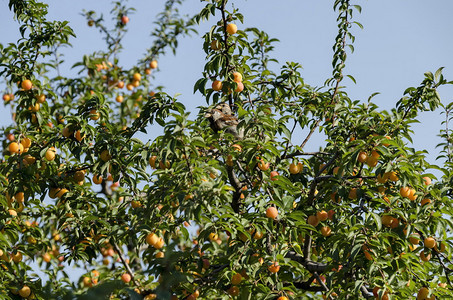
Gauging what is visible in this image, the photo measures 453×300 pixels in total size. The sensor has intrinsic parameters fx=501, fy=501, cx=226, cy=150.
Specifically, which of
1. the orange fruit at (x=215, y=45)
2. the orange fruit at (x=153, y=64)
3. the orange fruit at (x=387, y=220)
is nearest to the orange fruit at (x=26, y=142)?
the orange fruit at (x=215, y=45)

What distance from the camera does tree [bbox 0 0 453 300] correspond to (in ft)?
9.78

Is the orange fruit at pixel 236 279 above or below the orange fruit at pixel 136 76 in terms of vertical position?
below

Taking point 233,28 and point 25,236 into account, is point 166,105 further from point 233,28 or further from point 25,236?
point 25,236

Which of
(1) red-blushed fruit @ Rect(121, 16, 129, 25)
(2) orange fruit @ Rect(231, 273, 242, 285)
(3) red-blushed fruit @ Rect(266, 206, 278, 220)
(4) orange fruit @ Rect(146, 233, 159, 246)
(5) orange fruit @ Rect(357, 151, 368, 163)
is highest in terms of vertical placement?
(1) red-blushed fruit @ Rect(121, 16, 129, 25)

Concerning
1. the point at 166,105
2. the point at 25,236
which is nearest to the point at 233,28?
the point at 166,105

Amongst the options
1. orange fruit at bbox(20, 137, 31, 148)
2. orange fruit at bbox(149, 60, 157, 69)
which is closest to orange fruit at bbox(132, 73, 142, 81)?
orange fruit at bbox(149, 60, 157, 69)

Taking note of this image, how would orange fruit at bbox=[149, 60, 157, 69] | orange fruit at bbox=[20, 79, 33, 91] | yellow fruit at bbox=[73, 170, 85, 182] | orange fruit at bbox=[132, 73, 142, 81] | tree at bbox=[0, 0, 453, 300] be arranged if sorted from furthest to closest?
orange fruit at bbox=[149, 60, 157, 69] → orange fruit at bbox=[132, 73, 142, 81] → orange fruit at bbox=[20, 79, 33, 91] → yellow fruit at bbox=[73, 170, 85, 182] → tree at bbox=[0, 0, 453, 300]

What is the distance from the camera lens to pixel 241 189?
376 centimetres

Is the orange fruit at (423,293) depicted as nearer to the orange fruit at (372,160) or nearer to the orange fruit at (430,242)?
the orange fruit at (430,242)

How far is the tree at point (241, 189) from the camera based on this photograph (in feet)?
9.78

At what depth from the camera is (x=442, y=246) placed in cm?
317

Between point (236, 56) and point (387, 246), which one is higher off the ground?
point (236, 56)

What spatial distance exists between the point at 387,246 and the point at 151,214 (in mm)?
1503

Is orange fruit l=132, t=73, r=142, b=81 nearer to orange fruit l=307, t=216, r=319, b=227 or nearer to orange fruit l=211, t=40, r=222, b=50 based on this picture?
orange fruit l=211, t=40, r=222, b=50
